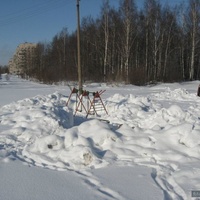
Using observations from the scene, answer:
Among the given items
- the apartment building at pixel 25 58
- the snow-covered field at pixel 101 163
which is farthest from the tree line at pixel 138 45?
the apartment building at pixel 25 58

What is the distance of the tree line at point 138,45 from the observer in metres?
31.5

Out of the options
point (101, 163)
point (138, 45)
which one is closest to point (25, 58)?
point (138, 45)

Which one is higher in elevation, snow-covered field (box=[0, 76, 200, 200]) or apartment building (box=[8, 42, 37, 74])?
apartment building (box=[8, 42, 37, 74])

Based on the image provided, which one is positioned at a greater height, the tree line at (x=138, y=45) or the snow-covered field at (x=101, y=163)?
the tree line at (x=138, y=45)

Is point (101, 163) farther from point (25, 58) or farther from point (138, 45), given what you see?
point (25, 58)

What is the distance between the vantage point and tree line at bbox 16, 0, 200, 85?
103 feet

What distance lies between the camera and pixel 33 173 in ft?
15.2

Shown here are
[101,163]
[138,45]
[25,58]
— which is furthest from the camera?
[25,58]

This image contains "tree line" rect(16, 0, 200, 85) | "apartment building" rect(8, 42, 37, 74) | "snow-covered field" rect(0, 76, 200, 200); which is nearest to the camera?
"snow-covered field" rect(0, 76, 200, 200)

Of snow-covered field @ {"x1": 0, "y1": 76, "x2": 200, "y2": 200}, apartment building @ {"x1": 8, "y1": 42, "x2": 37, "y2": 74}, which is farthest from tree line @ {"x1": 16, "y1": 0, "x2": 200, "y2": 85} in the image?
apartment building @ {"x1": 8, "y1": 42, "x2": 37, "y2": 74}

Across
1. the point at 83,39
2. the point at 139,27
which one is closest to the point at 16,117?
the point at 139,27

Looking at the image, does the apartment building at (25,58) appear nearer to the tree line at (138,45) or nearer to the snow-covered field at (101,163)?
the tree line at (138,45)

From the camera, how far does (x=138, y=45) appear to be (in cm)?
4028

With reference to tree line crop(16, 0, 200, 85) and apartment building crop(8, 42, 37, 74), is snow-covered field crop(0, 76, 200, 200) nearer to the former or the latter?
tree line crop(16, 0, 200, 85)
